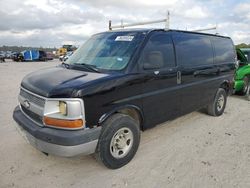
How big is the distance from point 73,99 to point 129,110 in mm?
1070

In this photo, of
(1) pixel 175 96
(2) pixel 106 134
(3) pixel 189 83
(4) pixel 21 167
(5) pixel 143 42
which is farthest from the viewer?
(3) pixel 189 83

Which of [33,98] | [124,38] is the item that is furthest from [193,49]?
[33,98]

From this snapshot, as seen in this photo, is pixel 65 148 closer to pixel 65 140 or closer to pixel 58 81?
pixel 65 140

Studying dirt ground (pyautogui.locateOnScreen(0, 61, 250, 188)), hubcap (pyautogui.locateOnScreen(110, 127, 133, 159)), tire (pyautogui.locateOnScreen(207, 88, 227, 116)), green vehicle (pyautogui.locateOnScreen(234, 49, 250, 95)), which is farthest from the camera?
green vehicle (pyautogui.locateOnScreen(234, 49, 250, 95))

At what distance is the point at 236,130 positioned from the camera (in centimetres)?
509

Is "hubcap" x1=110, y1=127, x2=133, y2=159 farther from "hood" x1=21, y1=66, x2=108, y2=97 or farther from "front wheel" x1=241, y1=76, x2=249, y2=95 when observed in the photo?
"front wheel" x1=241, y1=76, x2=249, y2=95

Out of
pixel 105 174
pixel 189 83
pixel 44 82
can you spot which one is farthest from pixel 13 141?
pixel 189 83

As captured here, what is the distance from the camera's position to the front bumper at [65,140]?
2.84 m

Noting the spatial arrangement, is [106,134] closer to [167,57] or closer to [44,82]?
[44,82]

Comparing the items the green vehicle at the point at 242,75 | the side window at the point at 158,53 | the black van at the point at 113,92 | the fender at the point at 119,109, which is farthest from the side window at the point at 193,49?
the green vehicle at the point at 242,75

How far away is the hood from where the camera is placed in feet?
9.46

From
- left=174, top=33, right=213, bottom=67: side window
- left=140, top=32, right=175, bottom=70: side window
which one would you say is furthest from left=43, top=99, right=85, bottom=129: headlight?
left=174, top=33, right=213, bottom=67: side window

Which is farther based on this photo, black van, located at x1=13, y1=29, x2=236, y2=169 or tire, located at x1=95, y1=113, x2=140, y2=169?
tire, located at x1=95, y1=113, x2=140, y2=169

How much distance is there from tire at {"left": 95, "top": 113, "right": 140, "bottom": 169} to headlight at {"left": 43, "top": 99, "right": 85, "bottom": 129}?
441 millimetres
